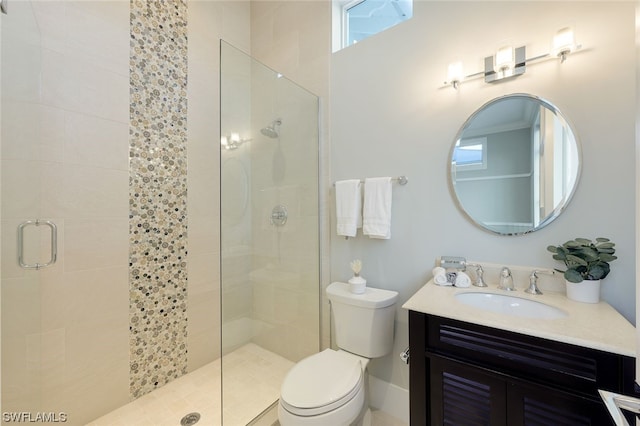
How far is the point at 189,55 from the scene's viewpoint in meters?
2.11

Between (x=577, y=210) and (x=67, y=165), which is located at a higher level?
(x=67, y=165)

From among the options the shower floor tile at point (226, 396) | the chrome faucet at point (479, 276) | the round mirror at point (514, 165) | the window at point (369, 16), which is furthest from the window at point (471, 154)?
the shower floor tile at point (226, 396)

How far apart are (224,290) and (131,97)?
4.68 ft

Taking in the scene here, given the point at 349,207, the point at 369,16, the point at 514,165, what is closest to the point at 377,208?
the point at 349,207

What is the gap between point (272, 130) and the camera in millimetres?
1843

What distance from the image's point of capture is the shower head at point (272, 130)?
180 cm

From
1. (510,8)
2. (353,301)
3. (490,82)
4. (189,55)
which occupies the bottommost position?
(353,301)

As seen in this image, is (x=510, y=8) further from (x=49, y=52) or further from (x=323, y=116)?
(x=49, y=52)

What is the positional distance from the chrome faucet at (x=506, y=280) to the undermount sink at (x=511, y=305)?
0.05m

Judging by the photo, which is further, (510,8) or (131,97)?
(131,97)

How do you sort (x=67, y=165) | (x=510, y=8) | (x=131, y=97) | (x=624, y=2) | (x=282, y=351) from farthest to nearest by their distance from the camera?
(x=282, y=351) < (x=131, y=97) < (x=67, y=165) < (x=510, y=8) < (x=624, y=2)

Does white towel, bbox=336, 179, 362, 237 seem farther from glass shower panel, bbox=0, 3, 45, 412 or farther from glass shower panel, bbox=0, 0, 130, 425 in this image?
glass shower panel, bbox=0, 3, 45, 412

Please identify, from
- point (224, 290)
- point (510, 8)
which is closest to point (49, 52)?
point (224, 290)

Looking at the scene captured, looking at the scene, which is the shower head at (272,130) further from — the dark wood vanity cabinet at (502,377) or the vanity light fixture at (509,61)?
the dark wood vanity cabinet at (502,377)
